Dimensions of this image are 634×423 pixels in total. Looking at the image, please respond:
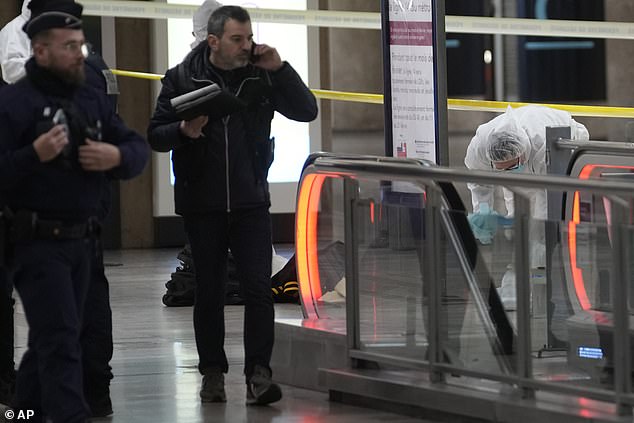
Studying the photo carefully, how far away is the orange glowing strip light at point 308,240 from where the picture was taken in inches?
287

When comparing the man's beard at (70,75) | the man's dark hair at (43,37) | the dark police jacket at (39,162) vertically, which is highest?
the man's dark hair at (43,37)

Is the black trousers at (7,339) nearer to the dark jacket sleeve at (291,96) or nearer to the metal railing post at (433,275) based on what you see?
the dark jacket sleeve at (291,96)

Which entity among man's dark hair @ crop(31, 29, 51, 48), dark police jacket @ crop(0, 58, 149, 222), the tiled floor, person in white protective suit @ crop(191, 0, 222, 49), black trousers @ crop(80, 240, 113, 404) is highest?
person in white protective suit @ crop(191, 0, 222, 49)

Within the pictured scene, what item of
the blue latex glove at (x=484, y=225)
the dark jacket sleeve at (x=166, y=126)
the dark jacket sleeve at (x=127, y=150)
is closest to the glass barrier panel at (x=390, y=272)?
the blue latex glove at (x=484, y=225)

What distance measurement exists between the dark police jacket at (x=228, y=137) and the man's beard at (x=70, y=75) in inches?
42.9

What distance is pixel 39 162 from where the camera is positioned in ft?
18.0

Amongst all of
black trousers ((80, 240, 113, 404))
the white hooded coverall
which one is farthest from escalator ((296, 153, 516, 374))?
the white hooded coverall

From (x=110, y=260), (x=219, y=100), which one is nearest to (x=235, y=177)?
(x=219, y=100)

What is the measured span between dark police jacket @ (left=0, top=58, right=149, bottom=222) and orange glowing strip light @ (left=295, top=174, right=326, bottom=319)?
1699 millimetres

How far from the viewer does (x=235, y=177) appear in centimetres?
679

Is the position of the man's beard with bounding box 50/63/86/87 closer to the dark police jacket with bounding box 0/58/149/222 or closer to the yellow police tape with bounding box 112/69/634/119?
the dark police jacket with bounding box 0/58/149/222

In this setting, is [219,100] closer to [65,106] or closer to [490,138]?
[65,106]

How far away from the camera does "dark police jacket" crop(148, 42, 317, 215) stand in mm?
6773

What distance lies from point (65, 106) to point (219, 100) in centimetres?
104
